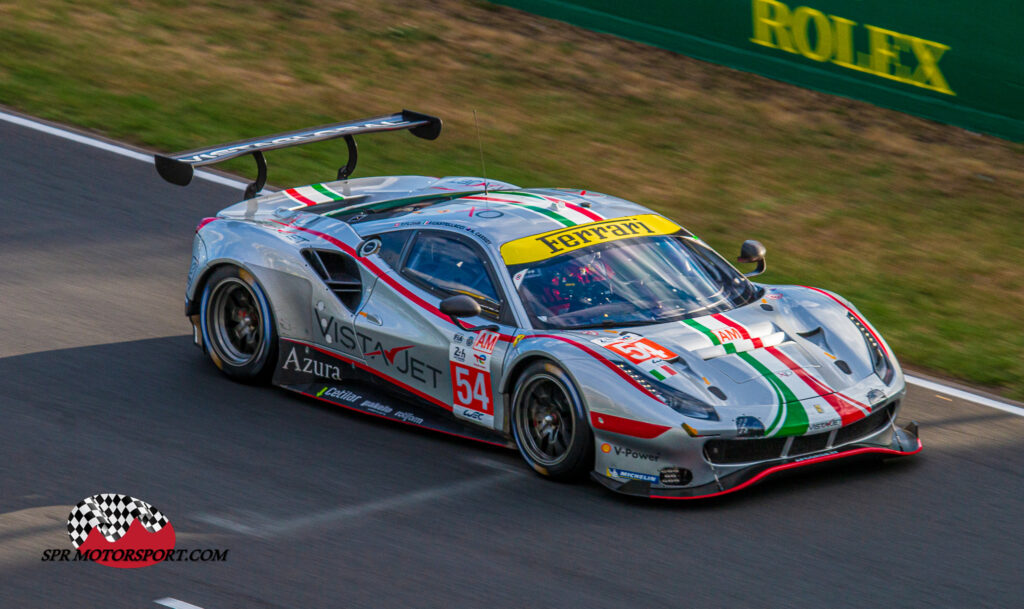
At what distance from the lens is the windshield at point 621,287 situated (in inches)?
285

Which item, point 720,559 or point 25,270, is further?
point 25,270

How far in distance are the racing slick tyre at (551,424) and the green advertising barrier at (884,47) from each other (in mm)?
7821

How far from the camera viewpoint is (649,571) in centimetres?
609

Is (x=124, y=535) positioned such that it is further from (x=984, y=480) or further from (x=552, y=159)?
(x=552, y=159)

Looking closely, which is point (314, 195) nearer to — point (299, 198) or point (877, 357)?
point (299, 198)

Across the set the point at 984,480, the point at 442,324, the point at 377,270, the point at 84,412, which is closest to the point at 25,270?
the point at 84,412

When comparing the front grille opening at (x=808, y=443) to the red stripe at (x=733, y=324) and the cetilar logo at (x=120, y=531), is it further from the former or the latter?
the cetilar logo at (x=120, y=531)

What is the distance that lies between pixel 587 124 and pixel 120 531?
845cm

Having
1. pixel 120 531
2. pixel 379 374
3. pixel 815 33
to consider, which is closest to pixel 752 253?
pixel 379 374

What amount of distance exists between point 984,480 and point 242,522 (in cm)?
393

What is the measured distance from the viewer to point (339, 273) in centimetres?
819

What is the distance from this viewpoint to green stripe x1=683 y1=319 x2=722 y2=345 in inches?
277

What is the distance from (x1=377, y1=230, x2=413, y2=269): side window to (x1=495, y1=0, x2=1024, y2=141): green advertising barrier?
7.19 metres

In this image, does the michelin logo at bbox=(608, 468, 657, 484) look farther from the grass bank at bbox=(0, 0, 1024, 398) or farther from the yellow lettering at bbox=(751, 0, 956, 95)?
the yellow lettering at bbox=(751, 0, 956, 95)
